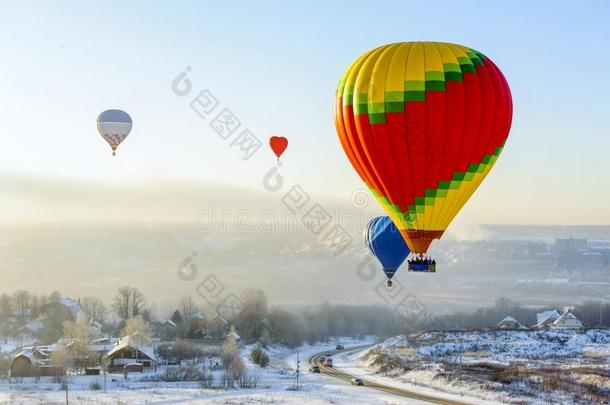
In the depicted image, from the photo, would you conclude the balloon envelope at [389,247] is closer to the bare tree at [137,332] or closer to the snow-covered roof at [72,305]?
the bare tree at [137,332]

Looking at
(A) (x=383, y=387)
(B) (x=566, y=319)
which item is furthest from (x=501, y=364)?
(B) (x=566, y=319)

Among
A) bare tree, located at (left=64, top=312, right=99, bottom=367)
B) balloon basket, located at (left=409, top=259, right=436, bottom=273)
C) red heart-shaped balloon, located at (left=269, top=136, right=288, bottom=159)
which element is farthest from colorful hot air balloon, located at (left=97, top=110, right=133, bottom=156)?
balloon basket, located at (left=409, top=259, right=436, bottom=273)

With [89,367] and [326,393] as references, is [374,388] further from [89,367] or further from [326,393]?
[89,367]

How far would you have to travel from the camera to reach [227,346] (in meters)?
76.9

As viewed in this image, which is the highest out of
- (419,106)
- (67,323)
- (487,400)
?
(419,106)

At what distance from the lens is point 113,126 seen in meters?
60.2

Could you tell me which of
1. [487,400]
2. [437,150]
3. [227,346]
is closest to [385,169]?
[437,150]

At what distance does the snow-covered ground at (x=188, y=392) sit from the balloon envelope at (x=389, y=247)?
8738mm

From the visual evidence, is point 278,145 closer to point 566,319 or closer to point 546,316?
point 566,319

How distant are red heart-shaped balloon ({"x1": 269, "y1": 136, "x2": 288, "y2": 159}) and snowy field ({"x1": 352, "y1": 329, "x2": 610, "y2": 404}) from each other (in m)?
20.6

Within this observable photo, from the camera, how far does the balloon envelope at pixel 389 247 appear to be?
5206cm

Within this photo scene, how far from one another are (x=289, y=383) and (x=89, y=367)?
19.3 m

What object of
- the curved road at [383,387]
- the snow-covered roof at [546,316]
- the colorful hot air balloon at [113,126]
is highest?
the colorful hot air balloon at [113,126]

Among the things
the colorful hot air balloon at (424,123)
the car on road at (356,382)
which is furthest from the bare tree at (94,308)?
the colorful hot air balloon at (424,123)
